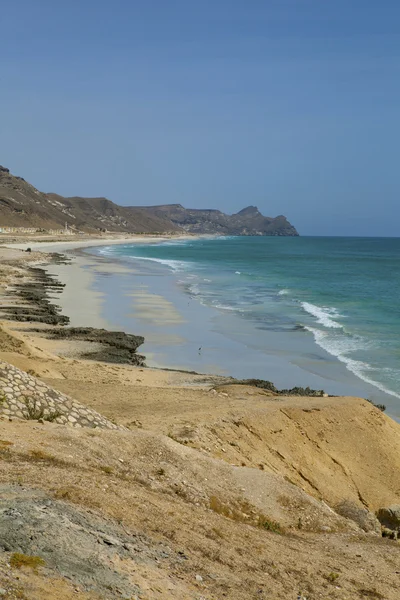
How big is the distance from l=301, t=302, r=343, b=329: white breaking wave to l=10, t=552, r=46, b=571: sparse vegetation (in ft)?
99.9

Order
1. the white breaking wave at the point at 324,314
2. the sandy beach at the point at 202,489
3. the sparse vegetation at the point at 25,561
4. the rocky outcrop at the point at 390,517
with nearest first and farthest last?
the sparse vegetation at the point at 25,561 → the sandy beach at the point at 202,489 → the rocky outcrop at the point at 390,517 → the white breaking wave at the point at 324,314

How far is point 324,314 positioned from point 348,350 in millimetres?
12629

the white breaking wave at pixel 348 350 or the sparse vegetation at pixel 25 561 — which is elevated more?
the sparse vegetation at pixel 25 561

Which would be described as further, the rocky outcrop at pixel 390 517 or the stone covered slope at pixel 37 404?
the rocky outcrop at pixel 390 517

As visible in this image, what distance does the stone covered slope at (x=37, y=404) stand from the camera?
11484 millimetres

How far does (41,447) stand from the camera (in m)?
9.47

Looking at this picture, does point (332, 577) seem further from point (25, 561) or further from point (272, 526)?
point (25, 561)

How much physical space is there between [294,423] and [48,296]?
29023 mm

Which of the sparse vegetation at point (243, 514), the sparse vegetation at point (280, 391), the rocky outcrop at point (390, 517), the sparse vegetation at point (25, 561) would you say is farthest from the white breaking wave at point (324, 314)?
the sparse vegetation at point (25, 561)

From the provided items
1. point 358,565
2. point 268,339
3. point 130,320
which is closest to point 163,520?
point 358,565

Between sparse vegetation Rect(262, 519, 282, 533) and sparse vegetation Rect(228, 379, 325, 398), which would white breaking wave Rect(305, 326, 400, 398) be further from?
sparse vegetation Rect(262, 519, 282, 533)

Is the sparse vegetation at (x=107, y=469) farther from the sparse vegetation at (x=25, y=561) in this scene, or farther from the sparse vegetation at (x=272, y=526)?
the sparse vegetation at (x=25, y=561)

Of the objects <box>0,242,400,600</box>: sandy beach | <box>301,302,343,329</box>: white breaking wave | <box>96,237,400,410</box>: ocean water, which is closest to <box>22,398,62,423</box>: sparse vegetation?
<box>0,242,400,600</box>: sandy beach

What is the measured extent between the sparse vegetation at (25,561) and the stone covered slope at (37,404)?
5545 millimetres
